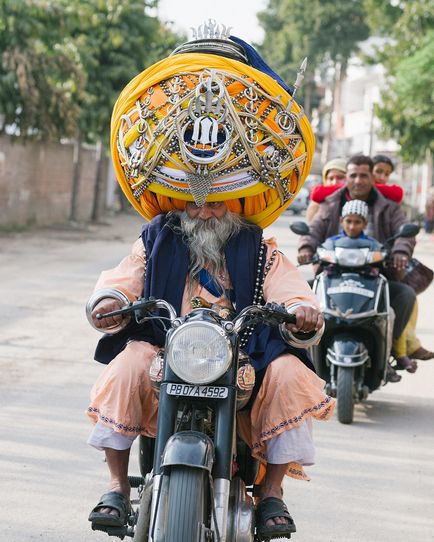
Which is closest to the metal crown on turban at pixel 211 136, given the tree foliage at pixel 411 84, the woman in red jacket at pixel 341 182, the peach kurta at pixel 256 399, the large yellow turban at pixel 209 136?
the large yellow turban at pixel 209 136

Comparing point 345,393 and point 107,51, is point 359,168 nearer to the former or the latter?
point 345,393

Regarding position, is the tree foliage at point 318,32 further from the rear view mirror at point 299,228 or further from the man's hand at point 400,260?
the man's hand at point 400,260

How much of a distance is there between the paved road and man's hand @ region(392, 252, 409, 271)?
1.10 meters

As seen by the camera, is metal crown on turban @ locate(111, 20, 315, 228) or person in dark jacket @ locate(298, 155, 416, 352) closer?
metal crown on turban @ locate(111, 20, 315, 228)

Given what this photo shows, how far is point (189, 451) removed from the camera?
3367mm

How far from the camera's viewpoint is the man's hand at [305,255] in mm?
7879

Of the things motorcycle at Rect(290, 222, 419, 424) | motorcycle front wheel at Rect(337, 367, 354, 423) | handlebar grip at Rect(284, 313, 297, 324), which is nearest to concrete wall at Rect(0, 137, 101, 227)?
motorcycle at Rect(290, 222, 419, 424)

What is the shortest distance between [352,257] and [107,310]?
12.5ft

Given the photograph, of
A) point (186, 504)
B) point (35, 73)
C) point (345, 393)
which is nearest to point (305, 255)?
point (345, 393)

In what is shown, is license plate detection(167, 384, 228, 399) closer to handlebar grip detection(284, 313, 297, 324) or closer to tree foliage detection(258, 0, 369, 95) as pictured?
handlebar grip detection(284, 313, 297, 324)

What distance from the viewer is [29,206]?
25453 millimetres

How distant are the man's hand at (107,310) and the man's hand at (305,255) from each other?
4.02 m

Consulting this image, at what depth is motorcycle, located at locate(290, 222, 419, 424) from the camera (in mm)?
7359

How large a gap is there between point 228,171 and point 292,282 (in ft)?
1.66
